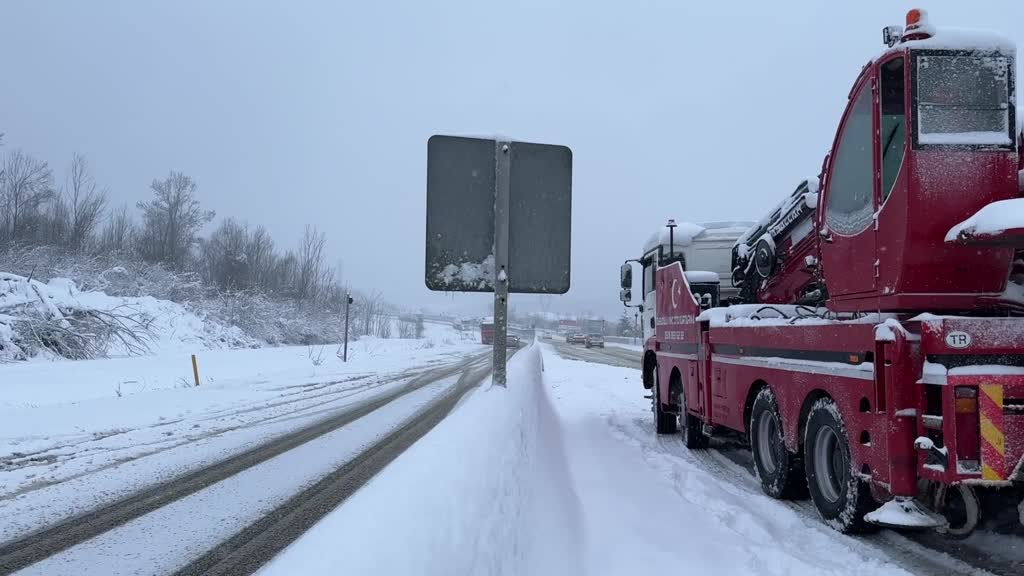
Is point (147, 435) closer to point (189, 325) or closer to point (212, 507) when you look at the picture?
point (212, 507)

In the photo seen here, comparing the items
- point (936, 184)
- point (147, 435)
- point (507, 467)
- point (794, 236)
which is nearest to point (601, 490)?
point (507, 467)

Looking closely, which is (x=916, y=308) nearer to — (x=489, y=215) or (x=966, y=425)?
(x=966, y=425)

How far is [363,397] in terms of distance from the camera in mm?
15227

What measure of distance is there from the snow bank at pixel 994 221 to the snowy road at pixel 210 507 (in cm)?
490

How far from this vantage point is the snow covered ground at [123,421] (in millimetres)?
6254

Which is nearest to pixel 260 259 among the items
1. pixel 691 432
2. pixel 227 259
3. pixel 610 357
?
pixel 227 259

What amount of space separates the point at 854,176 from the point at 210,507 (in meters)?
6.02

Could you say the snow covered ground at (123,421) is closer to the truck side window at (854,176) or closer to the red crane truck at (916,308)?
the red crane truck at (916,308)

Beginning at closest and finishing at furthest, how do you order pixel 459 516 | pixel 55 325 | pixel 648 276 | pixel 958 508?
pixel 459 516 → pixel 958 508 → pixel 648 276 → pixel 55 325

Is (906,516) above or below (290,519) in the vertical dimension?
above

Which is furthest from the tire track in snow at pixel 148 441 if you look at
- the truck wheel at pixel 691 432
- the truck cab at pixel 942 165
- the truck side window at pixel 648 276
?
the truck cab at pixel 942 165

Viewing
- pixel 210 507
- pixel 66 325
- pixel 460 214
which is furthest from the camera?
pixel 66 325

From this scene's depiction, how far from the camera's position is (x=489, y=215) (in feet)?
21.3

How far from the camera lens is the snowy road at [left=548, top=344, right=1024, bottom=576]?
446 cm
